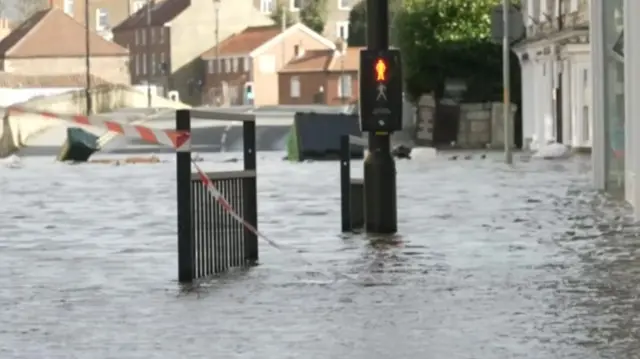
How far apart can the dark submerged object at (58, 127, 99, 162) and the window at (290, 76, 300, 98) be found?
331ft

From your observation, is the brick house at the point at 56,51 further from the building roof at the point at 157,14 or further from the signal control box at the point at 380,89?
the signal control box at the point at 380,89

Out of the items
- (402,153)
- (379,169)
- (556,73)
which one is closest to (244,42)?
(556,73)

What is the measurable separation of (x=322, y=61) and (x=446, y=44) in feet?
287

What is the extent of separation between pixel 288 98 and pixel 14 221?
132 m

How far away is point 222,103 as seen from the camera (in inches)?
6181

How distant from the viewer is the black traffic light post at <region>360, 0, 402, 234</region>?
18203 millimetres

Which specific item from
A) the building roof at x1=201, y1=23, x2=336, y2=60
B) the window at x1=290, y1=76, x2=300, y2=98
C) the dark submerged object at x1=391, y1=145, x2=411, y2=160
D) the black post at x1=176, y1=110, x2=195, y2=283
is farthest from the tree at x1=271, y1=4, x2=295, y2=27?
the black post at x1=176, y1=110, x2=195, y2=283

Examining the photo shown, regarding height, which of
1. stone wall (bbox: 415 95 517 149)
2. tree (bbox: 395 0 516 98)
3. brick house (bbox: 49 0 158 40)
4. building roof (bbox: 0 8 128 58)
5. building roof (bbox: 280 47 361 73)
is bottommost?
stone wall (bbox: 415 95 517 149)

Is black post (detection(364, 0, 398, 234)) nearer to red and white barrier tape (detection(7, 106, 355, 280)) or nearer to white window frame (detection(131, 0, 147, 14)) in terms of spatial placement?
red and white barrier tape (detection(7, 106, 355, 280))

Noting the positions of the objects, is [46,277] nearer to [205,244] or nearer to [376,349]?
[205,244]

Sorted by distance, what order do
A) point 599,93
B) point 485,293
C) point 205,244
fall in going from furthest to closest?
1. point 599,93
2. point 205,244
3. point 485,293

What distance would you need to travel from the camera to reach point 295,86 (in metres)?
155

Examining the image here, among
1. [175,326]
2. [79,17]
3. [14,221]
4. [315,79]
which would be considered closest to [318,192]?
[14,221]

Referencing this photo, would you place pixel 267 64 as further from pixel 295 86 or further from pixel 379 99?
pixel 379 99
